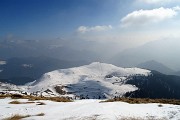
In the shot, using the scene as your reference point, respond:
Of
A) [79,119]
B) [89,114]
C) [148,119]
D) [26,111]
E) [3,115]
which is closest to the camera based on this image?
[148,119]

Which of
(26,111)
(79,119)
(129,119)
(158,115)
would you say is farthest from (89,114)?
(26,111)

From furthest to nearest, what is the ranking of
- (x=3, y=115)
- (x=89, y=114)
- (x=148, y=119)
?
(x=3, y=115) < (x=89, y=114) < (x=148, y=119)

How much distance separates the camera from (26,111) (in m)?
30.8

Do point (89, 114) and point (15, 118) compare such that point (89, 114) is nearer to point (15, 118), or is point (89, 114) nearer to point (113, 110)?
point (113, 110)

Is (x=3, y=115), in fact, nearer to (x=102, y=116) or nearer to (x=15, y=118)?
(x=15, y=118)

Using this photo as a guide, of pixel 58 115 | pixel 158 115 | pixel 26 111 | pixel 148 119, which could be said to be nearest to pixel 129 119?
pixel 148 119

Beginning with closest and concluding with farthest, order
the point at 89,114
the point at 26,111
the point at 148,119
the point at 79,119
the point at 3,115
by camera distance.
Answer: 1. the point at 148,119
2. the point at 79,119
3. the point at 89,114
4. the point at 3,115
5. the point at 26,111

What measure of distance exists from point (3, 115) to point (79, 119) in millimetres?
9533

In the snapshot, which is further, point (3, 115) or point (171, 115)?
point (3, 115)

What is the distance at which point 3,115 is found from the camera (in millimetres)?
28609

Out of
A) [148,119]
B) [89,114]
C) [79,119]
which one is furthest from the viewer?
[89,114]

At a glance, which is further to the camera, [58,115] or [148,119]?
[58,115]

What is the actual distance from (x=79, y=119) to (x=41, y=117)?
14.1 ft

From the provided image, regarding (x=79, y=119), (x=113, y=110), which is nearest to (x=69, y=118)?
(x=79, y=119)
